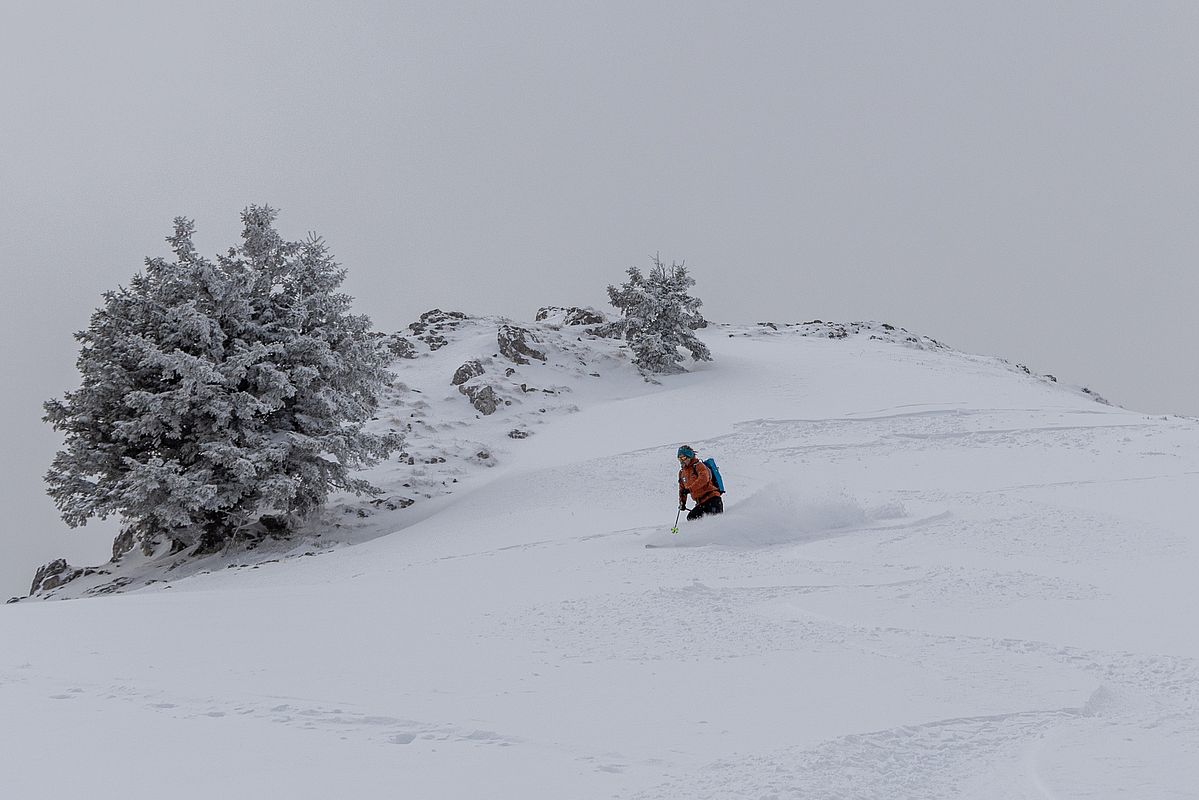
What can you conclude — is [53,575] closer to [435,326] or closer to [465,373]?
[465,373]

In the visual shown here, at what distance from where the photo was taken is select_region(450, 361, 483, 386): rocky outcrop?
2961cm

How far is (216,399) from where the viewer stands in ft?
57.3

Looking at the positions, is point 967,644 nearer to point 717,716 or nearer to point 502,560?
point 717,716

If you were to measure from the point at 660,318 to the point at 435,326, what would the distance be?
478 inches

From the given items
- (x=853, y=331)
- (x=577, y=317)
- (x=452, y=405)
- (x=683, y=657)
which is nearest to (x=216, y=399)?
(x=452, y=405)

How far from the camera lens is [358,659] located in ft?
21.3

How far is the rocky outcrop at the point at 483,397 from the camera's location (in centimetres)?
2775

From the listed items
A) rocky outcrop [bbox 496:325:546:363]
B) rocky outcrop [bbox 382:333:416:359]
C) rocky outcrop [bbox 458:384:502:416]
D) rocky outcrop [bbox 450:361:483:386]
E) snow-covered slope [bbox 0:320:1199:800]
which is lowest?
snow-covered slope [bbox 0:320:1199:800]

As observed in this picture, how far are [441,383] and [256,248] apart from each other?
1056cm

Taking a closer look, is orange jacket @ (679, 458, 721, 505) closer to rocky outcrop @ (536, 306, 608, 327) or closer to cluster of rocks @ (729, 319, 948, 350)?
rocky outcrop @ (536, 306, 608, 327)

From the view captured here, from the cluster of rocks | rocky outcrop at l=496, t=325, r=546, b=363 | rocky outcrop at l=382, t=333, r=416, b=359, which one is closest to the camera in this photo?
rocky outcrop at l=496, t=325, r=546, b=363

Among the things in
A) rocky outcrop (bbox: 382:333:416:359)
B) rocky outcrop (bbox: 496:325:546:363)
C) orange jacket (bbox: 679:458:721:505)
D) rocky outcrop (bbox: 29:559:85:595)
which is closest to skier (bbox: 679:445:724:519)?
orange jacket (bbox: 679:458:721:505)

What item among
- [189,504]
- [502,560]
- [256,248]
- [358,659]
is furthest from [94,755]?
[256,248]

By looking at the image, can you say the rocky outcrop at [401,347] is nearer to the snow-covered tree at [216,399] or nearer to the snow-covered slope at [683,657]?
the snow-covered tree at [216,399]
